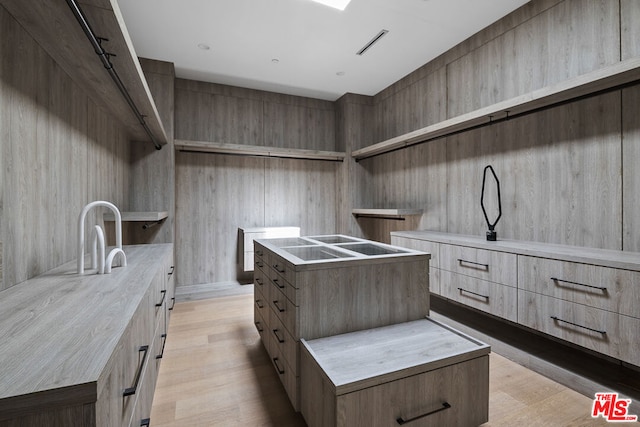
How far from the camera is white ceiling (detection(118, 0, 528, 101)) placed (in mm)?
2676

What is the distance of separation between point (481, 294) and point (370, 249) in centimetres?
124

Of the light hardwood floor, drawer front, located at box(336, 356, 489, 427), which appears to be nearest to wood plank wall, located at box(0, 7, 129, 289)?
the light hardwood floor

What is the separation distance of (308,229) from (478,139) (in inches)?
113

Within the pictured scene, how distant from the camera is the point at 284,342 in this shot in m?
1.83

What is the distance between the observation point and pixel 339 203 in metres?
5.15

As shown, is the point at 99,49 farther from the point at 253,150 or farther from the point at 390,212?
the point at 390,212

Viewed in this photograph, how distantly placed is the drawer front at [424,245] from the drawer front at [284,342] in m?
1.86

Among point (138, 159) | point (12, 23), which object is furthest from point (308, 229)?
point (12, 23)

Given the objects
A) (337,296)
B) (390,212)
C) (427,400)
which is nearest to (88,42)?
(337,296)

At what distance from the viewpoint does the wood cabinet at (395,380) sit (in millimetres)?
1233

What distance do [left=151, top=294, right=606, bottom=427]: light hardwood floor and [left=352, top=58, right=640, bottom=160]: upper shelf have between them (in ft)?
6.73

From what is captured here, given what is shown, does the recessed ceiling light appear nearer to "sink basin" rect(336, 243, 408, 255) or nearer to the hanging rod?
the hanging rod

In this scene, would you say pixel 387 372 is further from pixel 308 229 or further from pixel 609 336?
pixel 308 229

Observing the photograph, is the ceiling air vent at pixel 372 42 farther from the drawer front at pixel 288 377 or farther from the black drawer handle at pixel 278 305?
the drawer front at pixel 288 377
